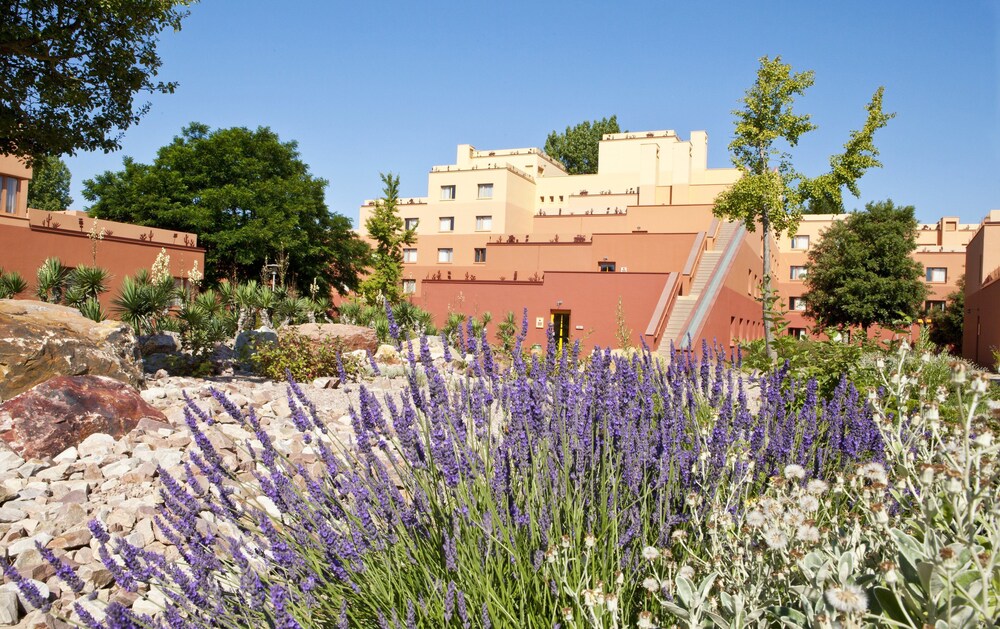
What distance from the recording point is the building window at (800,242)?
153 feet

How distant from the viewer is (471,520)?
235 centimetres

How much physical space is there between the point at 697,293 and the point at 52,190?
50.1m

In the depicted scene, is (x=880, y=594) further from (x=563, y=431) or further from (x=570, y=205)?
(x=570, y=205)

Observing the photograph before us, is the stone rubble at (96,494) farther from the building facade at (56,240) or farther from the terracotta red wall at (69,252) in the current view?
the building facade at (56,240)

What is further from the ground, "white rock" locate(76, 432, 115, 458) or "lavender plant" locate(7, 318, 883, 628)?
"lavender plant" locate(7, 318, 883, 628)

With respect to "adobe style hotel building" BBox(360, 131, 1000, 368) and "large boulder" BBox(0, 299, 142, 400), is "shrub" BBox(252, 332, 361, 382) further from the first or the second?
"adobe style hotel building" BBox(360, 131, 1000, 368)

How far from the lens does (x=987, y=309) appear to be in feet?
94.7

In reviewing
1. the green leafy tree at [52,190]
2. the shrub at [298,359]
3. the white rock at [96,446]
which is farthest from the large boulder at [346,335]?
the green leafy tree at [52,190]

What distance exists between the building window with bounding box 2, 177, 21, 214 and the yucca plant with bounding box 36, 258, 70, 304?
39.9 ft

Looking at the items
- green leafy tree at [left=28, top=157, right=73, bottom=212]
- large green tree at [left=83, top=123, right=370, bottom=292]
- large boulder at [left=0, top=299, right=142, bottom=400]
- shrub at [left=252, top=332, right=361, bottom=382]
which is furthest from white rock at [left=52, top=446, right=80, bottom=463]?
green leafy tree at [left=28, top=157, right=73, bottom=212]

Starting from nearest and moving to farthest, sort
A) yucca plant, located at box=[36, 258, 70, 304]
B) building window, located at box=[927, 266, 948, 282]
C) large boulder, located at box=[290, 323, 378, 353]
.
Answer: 1. large boulder, located at box=[290, 323, 378, 353]
2. yucca plant, located at box=[36, 258, 70, 304]
3. building window, located at box=[927, 266, 948, 282]

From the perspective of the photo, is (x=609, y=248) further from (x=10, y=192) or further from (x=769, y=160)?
(x=10, y=192)

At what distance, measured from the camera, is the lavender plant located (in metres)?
2.14

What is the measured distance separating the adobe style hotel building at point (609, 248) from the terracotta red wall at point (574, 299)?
0.05 metres
